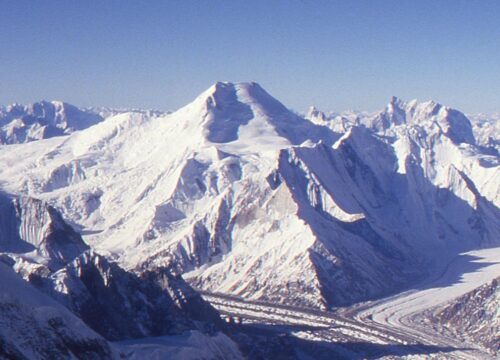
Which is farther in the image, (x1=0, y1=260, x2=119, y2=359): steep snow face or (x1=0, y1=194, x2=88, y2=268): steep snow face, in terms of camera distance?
(x1=0, y1=194, x2=88, y2=268): steep snow face

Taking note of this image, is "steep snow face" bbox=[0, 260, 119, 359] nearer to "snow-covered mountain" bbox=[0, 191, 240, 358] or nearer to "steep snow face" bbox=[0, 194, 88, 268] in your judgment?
"snow-covered mountain" bbox=[0, 191, 240, 358]

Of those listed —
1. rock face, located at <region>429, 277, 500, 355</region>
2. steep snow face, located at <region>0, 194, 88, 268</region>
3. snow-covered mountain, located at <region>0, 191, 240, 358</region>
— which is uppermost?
steep snow face, located at <region>0, 194, 88, 268</region>

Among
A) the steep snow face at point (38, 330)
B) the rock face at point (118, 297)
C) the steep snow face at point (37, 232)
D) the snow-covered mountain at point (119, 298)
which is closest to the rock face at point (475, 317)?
the snow-covered mountain at point (119, 298)

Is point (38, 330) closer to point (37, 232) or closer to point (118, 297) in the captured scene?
point (118, 297)

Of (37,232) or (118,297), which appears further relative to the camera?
(37,232)

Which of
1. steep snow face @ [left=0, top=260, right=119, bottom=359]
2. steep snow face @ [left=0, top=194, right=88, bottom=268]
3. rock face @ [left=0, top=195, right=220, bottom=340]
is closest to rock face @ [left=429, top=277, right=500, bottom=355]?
rock face @ [left=0, top=195, right=220, bottom=340]

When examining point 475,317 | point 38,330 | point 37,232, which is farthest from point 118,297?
point 475,317

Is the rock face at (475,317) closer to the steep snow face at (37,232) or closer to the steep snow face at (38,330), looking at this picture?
the steep snow face at (37,232)
